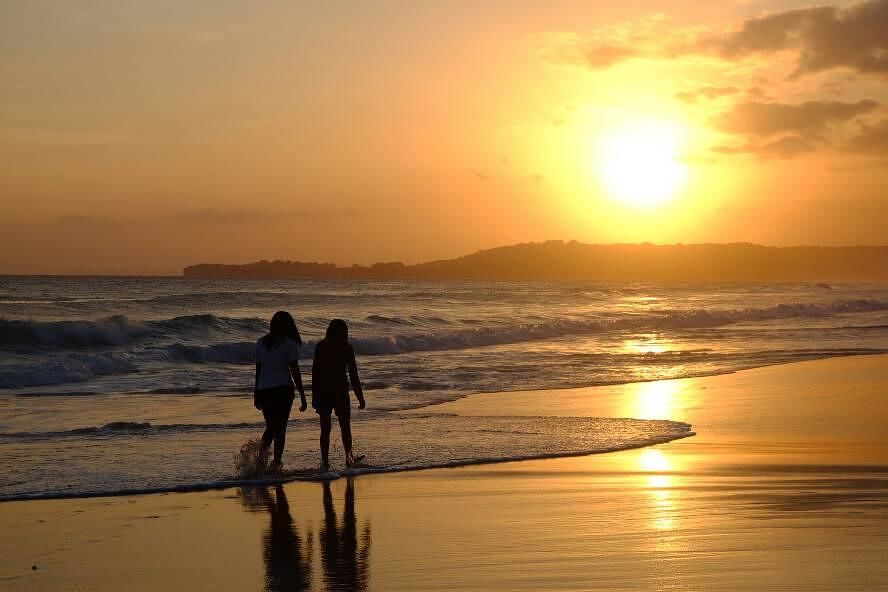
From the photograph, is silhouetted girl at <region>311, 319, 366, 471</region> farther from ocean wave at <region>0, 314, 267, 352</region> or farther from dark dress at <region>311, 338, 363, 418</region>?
ocean wave at <region>0, 314, 267, 352</region>

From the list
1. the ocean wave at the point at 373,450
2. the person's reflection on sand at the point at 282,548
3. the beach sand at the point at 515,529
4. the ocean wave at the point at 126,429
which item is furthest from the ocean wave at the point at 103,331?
the beach sand at the point at 515,529

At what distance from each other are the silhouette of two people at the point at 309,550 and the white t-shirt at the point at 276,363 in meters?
1.53

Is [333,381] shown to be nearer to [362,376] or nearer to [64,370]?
[362,376]

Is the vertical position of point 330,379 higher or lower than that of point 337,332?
lower

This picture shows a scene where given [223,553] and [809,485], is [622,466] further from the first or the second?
[223,553]

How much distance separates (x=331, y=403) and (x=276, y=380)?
709 mm

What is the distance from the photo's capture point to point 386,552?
23.5ft

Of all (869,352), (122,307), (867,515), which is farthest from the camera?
(122,307)

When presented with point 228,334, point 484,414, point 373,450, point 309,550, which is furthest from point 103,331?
point 309,550

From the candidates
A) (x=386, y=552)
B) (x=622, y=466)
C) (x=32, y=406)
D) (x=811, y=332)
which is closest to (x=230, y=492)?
(x=386, y=552)

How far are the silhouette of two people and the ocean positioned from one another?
1683mm

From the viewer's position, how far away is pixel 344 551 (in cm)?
725

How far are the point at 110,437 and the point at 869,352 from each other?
22.6 metres

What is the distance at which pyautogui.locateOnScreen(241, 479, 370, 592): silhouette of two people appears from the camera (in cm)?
645
